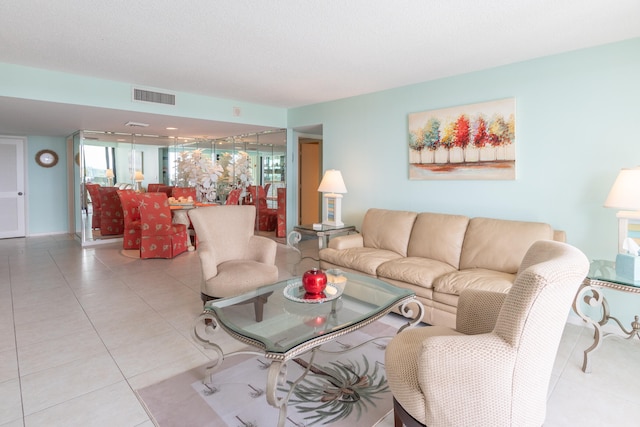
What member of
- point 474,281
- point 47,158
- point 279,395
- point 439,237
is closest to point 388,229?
point 439,237

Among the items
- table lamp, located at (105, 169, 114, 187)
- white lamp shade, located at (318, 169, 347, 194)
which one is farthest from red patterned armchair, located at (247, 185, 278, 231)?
table lamp, located at (105, 169, 114, 187)

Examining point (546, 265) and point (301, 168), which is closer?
point (546, 265)

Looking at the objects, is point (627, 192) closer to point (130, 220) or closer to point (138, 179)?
point (130, 220)

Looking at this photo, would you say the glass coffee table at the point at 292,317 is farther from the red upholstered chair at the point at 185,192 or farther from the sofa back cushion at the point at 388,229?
the red upholstered chair at the point at 185,192

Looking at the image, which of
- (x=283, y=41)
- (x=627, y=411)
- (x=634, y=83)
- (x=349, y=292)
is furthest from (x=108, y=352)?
(x=634, y=83)

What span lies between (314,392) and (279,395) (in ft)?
0.69

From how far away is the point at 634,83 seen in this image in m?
2.95

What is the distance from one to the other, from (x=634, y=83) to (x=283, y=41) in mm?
2913

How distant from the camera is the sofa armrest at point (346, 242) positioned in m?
4.24

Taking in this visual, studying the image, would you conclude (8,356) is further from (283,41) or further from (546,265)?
(546,265)

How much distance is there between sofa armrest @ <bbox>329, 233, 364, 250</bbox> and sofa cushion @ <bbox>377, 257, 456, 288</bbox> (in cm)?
76

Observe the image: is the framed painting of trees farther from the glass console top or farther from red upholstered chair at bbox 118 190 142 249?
red upholstered chair at bbox 118 190 142 249

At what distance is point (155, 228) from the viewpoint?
5.67 m

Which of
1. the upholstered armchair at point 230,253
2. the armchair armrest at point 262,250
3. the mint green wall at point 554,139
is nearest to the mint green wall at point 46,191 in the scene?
the upholstered armchair at point 230,253
